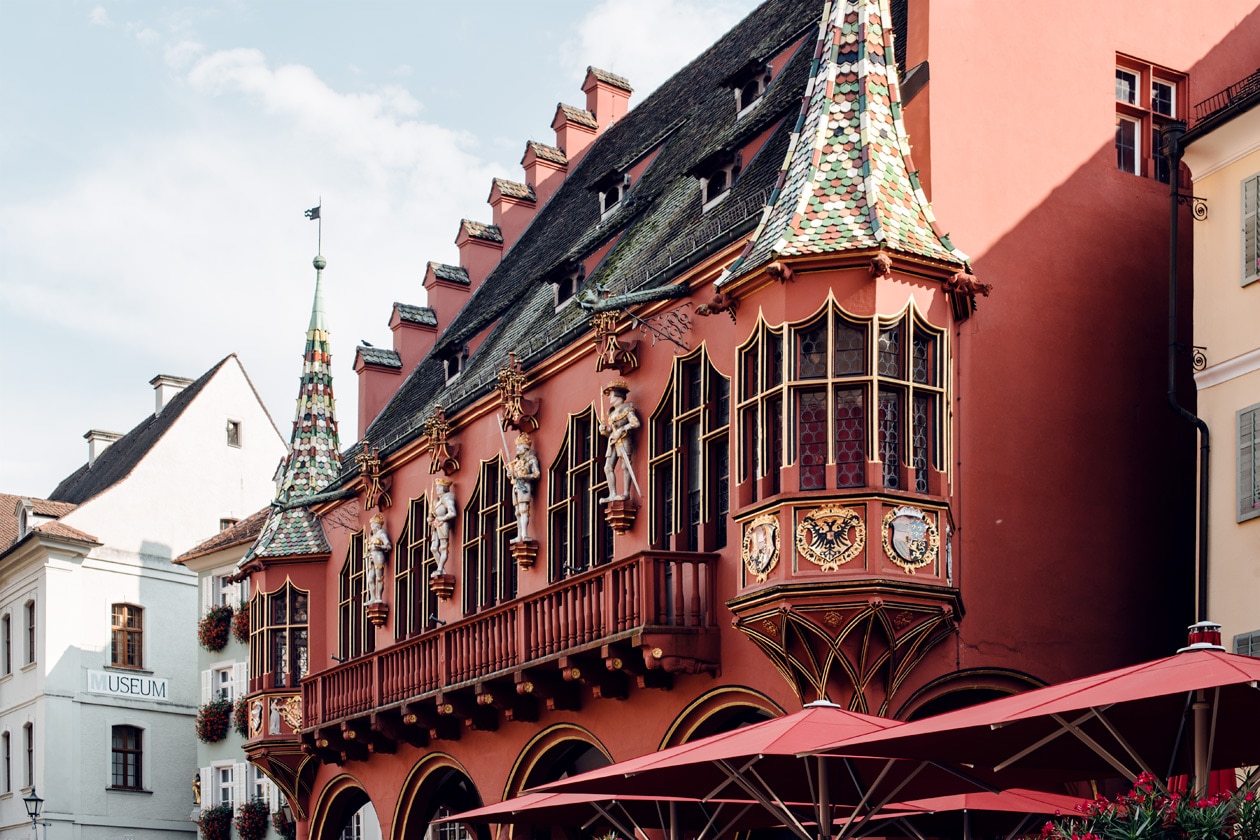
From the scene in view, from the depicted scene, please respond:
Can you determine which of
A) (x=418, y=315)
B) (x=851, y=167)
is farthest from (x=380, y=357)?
(x=851, y=167)

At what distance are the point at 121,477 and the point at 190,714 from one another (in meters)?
6.25

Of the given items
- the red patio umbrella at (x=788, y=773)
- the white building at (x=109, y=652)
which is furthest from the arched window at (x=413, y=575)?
the white building at (x=109, y=652)

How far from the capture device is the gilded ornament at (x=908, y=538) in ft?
65.4

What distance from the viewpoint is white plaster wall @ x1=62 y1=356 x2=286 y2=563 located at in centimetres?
4966

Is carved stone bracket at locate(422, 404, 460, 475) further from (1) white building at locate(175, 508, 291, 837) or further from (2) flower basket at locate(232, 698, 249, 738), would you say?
(1) white building at locate(175, 508, 291, 837)

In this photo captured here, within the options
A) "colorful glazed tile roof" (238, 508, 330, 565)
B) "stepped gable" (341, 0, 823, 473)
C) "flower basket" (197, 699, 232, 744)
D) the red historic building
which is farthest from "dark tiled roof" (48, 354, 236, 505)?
the red historic building

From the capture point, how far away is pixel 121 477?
166 ft

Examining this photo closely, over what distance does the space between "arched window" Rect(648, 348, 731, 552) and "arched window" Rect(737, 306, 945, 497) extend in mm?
2197

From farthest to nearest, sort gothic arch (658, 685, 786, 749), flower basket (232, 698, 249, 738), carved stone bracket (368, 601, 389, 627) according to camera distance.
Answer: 1. flower basket (232, 698, 249, 738)
2. carved stone bracket (368, 601, 389, 627)
3. gothic arch (658, 685, 786, 749)

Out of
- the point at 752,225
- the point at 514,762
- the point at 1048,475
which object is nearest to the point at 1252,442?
the point at 1048,475

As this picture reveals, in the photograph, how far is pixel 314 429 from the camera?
3747cm

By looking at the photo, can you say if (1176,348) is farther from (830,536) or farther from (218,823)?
(218,823)

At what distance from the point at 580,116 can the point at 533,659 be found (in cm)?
1528

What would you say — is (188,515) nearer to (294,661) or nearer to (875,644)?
(294,661)
